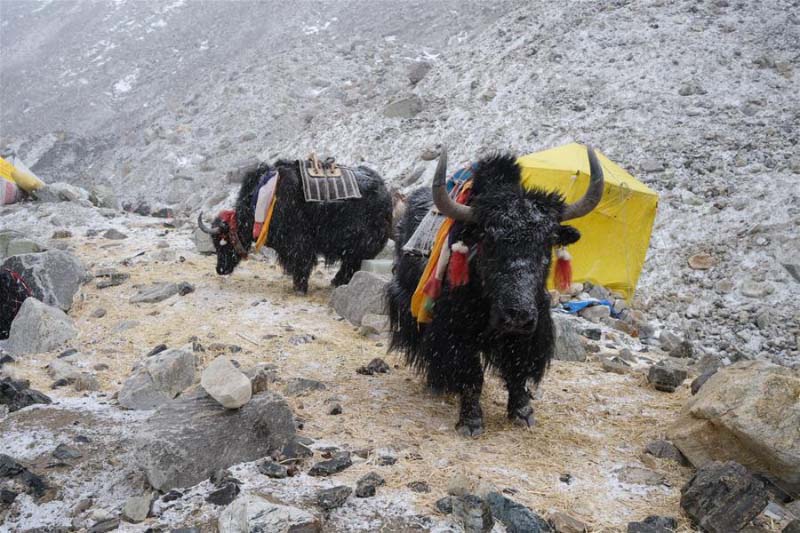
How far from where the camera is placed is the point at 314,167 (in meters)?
6.36

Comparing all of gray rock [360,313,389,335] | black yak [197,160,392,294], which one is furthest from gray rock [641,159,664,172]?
gray rock [360,313,389,335]

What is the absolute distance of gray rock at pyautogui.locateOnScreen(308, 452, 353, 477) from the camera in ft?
8.39

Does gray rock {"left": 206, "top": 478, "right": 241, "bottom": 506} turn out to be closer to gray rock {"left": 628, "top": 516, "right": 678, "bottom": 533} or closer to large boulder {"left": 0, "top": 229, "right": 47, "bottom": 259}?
gray rock {"left": 628, "top": 516, "right": 678, "bottom": 533}

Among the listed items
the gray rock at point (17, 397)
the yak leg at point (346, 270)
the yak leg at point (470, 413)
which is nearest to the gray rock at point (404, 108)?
the yak leg at point (346, 270)

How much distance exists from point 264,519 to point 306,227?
4.50m

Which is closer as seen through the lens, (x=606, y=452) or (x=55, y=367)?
(x=606, y=452)

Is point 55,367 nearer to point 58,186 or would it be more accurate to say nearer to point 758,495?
point 758,495

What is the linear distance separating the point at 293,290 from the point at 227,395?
12.4ft

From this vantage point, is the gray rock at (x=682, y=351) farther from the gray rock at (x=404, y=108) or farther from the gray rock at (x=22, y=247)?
the gray rock at (x=404, y=108)

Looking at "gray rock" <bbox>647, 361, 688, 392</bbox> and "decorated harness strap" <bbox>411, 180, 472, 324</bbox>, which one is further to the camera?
"gray rock" <bbox>647, 361, 688, 392</bbox>

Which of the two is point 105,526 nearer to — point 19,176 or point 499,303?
point 499,303

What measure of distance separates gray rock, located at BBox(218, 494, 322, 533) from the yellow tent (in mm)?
5014

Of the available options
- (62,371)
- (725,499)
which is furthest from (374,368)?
(725,499)

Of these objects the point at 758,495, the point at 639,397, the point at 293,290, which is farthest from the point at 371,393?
the point at 293,290
